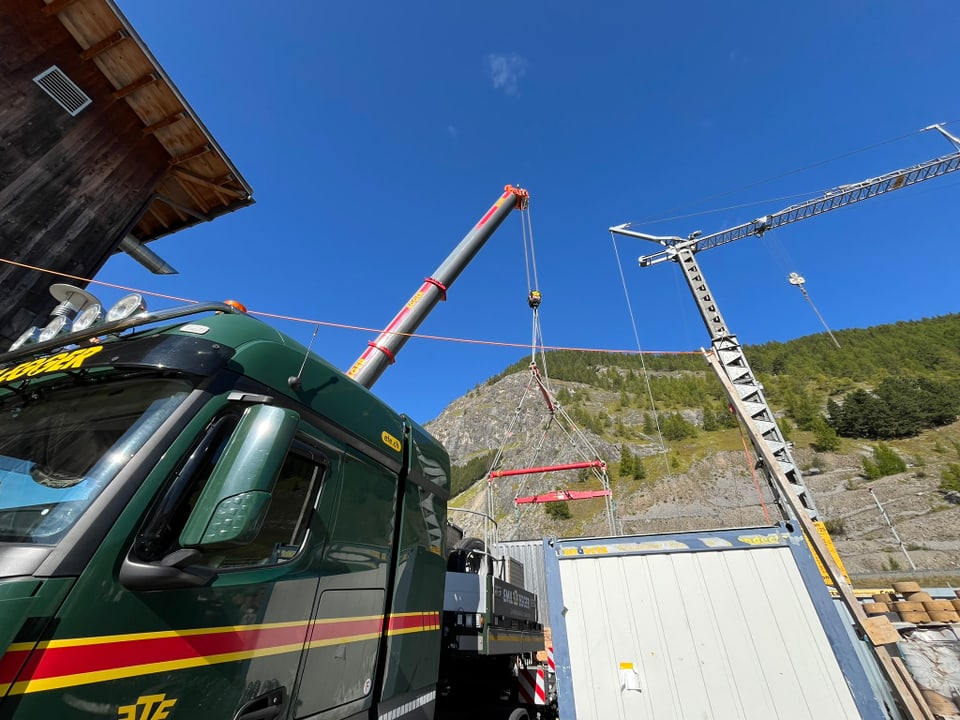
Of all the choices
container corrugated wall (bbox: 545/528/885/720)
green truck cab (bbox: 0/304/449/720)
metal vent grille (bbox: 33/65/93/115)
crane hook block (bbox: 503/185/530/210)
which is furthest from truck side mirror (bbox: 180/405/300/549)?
crane hook block (bbox: 503/185/530/210)

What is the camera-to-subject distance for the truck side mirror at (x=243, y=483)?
63.0 inches

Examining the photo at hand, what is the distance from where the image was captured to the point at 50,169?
6820mm

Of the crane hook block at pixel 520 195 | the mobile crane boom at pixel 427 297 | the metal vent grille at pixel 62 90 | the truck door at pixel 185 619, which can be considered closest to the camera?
the truck door at pixel 185 619

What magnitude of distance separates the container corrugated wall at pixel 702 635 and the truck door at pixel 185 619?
360cm

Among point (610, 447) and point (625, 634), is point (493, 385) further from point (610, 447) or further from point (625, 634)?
point (625, 634)

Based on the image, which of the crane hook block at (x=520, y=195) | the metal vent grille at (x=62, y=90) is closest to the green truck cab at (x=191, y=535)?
the metal vent grille at (x=62, y=90)

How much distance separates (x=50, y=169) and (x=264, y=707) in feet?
29.7

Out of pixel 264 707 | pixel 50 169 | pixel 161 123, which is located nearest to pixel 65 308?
pixel 264 707

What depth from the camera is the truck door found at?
1.37m

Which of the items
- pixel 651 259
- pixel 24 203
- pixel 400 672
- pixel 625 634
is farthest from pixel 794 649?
pixel 651 259

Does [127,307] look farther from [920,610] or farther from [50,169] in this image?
[920,610]

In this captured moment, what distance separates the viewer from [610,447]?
2753 inches

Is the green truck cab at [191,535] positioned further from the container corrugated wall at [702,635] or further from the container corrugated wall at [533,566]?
the container corrugated wall at [533,566]

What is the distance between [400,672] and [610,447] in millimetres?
71747
